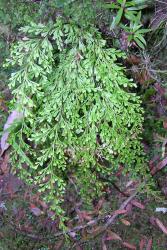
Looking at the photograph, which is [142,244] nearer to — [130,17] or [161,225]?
[161,225]

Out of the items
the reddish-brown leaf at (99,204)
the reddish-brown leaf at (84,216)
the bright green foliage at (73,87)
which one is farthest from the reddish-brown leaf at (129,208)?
the bright green foliage at (73,87)

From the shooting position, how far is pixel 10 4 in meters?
3.07

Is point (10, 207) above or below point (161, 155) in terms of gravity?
below

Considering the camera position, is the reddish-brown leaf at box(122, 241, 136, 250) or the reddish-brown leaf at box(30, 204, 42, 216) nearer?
the reddish-brown leaf at box(122, 241, 136, 250)

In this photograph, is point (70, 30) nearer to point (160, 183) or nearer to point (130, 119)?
point (130, 119)

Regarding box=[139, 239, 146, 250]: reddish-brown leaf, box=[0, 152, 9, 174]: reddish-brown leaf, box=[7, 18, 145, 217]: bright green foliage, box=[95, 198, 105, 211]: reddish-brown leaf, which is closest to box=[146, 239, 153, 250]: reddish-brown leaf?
box=[139, 239, 146, 250]: reddish-brown leaf

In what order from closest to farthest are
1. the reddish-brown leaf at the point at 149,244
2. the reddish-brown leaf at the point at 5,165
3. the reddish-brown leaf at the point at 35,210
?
the reddish-brown leaf at the point at 149,244 < the reddish-brown leaf at the point at 35,210 < the reddish-brown leaf at the point at 5,165

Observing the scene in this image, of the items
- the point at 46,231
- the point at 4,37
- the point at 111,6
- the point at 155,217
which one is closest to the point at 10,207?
the point at 46,231

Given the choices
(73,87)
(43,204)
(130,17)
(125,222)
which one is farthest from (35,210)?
(130,17)

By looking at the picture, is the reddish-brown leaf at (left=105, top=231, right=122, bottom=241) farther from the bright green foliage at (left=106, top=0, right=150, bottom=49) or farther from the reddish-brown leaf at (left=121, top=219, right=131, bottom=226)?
the bright green foliage at (left=106, top=0, right=150, bottom=49)

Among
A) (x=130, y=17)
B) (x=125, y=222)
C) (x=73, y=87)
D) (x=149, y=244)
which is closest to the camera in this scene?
(x=73, y=87)

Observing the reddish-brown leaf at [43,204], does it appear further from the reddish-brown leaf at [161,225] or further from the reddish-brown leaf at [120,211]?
the reddish-brown leaf at [161,225]

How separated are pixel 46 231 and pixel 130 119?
5.59 feet

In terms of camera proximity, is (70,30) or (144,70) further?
(144,70)
